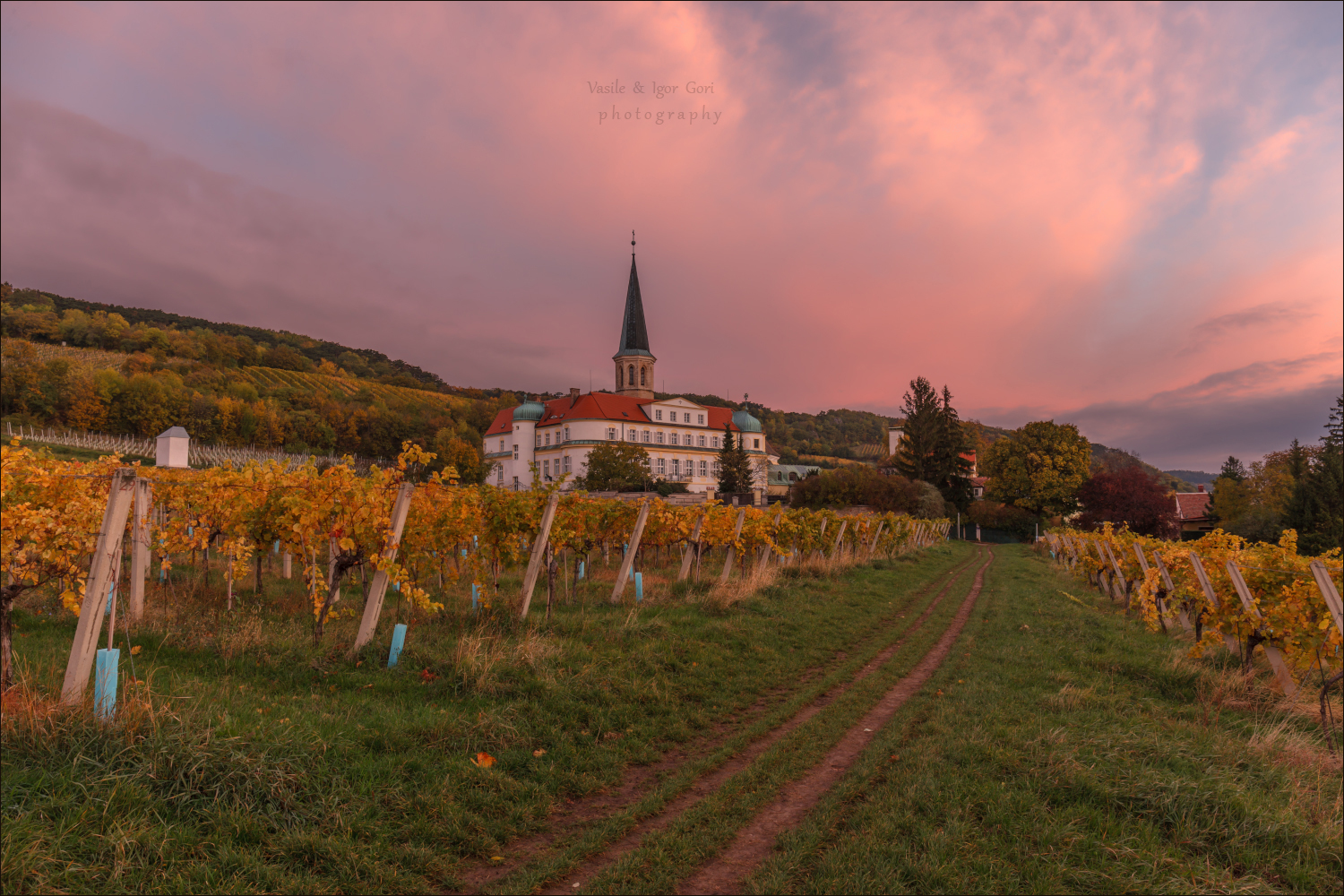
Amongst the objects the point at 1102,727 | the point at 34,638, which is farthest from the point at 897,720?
the point at 34,638

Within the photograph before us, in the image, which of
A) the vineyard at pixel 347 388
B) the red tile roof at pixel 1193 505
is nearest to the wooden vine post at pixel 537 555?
the red tile roof at pixel 1193 505

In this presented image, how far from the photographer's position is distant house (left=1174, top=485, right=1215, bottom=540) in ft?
212

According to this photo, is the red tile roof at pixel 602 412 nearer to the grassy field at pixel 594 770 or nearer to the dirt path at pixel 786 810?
the grassy field at pixel 594 770

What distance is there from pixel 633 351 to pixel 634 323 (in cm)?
385

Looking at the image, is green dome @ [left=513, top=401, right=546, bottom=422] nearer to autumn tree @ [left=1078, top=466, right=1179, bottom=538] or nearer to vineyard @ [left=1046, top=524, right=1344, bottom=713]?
autumn tree @ [left=1078, top=466, right=1179, bottom=538]

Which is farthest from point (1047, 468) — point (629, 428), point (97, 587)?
point (97, 587)

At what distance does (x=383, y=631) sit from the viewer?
8289 mm

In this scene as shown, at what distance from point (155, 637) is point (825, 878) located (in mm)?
7905

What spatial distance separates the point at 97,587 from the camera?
5.02 metres

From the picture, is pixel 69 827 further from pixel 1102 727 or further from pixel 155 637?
pixel 1102 727

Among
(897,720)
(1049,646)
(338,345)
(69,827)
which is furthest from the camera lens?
(338,345)

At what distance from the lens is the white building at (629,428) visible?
78.6m

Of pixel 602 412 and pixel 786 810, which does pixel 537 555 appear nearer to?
pixel 786 810

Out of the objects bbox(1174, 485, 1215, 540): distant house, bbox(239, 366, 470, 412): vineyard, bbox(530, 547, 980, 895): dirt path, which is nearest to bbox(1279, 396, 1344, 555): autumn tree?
bbox(1174, 485, 1215, 540): distant house
